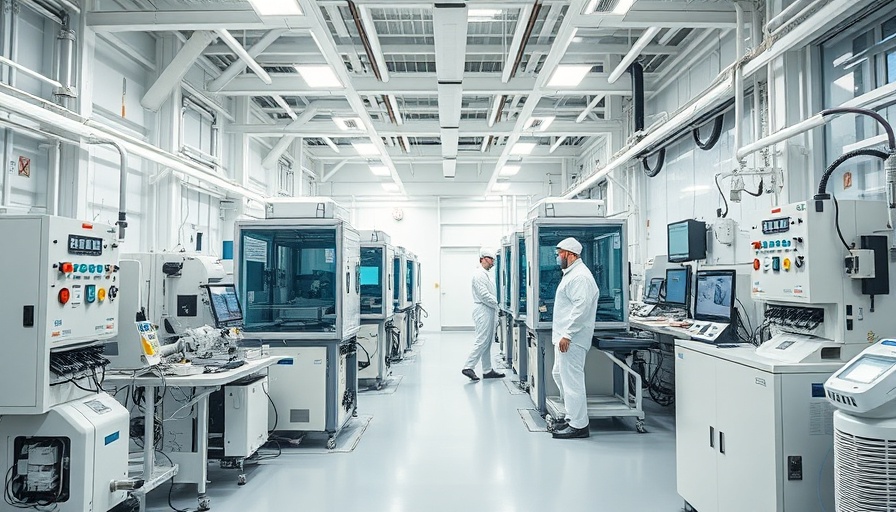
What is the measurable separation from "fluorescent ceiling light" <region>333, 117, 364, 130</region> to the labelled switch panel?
5610mm

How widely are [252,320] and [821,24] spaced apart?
A: 408 cm

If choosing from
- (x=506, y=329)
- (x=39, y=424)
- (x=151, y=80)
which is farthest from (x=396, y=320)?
(x=39, y=424)

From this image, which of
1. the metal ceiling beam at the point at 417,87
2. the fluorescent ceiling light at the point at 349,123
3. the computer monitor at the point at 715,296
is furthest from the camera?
the fluorescent ceiling light at the point at 349,123

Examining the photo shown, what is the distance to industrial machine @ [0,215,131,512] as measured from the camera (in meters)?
2.21

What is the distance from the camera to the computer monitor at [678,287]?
4637mm

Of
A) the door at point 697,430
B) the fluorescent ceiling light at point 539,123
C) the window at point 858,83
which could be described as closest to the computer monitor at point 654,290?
the window at point 858,83

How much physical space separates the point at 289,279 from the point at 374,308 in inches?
62.6

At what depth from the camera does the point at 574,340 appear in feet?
13.2

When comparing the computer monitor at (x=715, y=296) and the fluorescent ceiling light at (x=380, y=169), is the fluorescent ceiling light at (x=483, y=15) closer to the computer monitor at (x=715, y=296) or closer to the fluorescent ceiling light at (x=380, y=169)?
the computer monitor at (x=715, y=296)

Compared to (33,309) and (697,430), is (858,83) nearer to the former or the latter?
(697,430)

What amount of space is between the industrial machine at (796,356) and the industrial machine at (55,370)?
2675 mm

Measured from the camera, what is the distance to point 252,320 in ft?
13.6

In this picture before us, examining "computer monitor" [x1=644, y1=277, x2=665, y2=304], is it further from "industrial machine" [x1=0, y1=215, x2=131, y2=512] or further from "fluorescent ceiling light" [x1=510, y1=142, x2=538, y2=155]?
"industrial machine" [x1=0, y1=215, x2=131, y2=512]

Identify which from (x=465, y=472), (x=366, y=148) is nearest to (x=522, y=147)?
(x=366, y=148)
